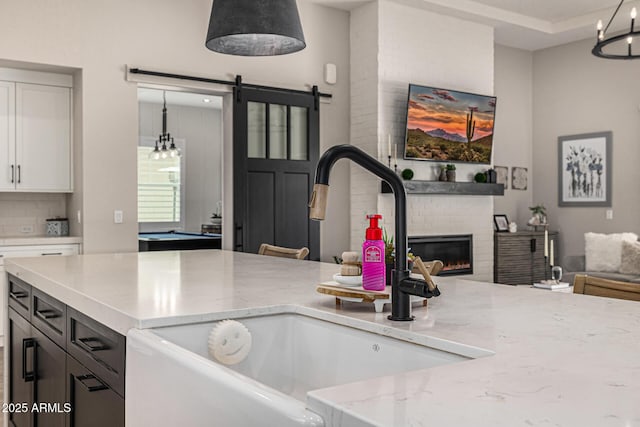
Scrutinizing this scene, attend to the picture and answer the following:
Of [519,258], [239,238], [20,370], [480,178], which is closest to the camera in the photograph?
[20,370]

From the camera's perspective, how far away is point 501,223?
775 cm

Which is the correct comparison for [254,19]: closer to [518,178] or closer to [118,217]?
[118,217]

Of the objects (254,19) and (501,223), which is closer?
(254,19)

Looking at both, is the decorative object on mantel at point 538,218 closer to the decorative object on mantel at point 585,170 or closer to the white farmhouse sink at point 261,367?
the decorative object on mantel at point 585,170

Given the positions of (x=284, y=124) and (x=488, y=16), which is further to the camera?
(x=488, y=16)

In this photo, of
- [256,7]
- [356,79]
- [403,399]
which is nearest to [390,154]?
[356,79]

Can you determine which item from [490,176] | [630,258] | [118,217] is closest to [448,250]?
[490,176]

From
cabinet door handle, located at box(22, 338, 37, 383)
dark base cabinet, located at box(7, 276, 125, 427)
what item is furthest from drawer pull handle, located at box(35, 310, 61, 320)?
cabinet door handle, located at box(22, 338, 37, 383)

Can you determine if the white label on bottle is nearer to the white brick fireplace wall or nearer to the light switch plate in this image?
the light switch plate

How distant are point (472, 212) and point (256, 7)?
5169 millimetres

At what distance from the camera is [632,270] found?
606 centimetres

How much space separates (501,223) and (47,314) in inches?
253

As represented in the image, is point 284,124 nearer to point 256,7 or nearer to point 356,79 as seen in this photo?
point 356,79

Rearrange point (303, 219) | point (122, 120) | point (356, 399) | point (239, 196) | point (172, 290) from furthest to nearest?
1. point (303, 219)
2. point (239, 196)
3. point (122, 120)
4. point (172, 290)
5. point (356, 399)
